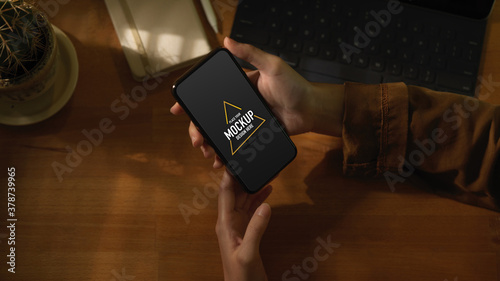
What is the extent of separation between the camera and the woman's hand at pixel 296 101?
0.63 meters

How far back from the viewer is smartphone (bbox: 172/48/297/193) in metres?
0.60

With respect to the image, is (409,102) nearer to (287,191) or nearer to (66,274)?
(287,191)

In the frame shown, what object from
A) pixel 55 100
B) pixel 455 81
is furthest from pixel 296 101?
pixel 55 100

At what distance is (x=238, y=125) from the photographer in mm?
603

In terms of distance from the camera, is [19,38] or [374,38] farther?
[374,38]

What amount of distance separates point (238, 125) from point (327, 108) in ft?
0.55

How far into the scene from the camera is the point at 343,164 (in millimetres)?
652

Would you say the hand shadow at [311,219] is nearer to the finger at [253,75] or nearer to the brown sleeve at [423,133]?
the brown sleeve at [423,133]

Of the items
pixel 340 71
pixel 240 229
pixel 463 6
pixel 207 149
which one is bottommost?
pixel 240 229

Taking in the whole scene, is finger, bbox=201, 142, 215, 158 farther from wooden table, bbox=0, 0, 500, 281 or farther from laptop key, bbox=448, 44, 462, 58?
laptop key, bbox=448, 44, 462, 58

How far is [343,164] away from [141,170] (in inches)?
13.0

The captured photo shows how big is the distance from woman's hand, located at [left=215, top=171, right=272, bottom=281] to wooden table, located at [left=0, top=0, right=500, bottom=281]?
3 centimetres

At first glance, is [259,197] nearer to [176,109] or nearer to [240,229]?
[240,229]

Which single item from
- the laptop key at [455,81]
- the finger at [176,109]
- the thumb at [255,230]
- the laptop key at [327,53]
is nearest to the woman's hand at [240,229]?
the thumb at [255,230]
